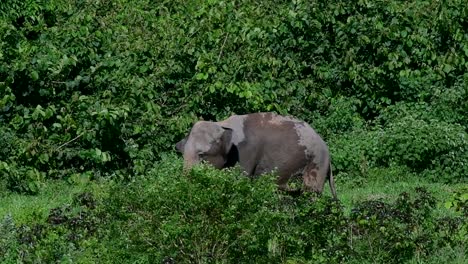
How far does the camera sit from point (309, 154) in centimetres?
1120

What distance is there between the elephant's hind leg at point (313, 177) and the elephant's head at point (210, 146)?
3.13ft

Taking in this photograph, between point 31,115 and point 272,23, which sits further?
point 272,23

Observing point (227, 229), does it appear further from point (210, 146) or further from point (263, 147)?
point (263, 147)

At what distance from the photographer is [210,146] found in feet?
35.2

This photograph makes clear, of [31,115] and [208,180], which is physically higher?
[208,180]

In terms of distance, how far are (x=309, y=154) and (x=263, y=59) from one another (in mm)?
4422

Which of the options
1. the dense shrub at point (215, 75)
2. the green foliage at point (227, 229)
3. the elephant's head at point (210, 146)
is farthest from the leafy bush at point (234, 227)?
the dense shrub at point (215, 75)

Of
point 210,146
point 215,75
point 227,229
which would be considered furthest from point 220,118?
point 227,229

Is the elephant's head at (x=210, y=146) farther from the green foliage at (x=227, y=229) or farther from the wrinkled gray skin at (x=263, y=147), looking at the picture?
the green foliage at (x=227, y=229)

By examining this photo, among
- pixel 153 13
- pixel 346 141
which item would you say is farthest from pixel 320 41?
pixel 153 13

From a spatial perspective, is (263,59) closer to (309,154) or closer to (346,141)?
(346,141)

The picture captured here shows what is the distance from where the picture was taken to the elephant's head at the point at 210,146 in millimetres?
10742

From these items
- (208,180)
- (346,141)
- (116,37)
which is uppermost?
(208,180)

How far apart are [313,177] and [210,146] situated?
125 centimetres
